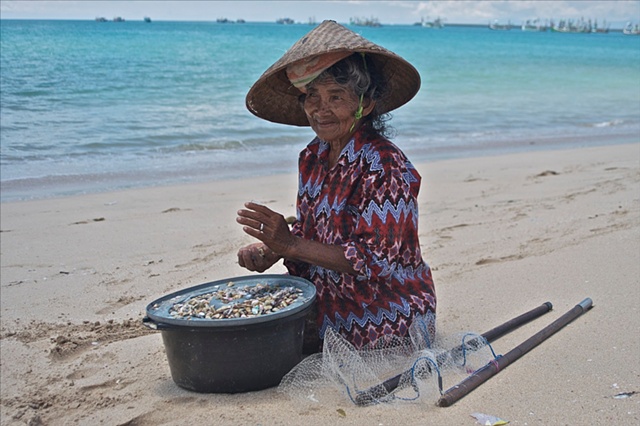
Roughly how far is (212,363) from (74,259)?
2661 millimetres

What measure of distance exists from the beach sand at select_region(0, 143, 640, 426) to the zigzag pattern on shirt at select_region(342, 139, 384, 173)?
0.95 meters

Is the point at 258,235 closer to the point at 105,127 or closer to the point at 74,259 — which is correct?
the point at 74,259

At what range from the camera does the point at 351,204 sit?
3.00 meters

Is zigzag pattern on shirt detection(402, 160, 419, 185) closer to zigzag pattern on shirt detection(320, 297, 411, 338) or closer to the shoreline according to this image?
zigzag pattern on shirt detection(320, 297, 411, 338)

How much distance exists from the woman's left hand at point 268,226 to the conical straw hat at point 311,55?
0.61m

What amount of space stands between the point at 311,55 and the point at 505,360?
147 cm

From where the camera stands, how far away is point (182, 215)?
6395 millimetres

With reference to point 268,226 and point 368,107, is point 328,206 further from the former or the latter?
point 368,107

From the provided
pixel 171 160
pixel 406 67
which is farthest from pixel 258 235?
pixel 171 160

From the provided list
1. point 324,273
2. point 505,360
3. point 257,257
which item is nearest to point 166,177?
point 257,257

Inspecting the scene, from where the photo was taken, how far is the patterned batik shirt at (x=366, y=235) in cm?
287

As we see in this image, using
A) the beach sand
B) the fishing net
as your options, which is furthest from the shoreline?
the fishing net

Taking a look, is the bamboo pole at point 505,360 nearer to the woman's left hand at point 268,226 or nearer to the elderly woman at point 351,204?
the elderly woman at point 351,204

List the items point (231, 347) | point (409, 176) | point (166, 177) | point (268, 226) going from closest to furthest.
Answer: point (231, 347) < point (268, 226) < point (409, 176) < point (166, 177)
